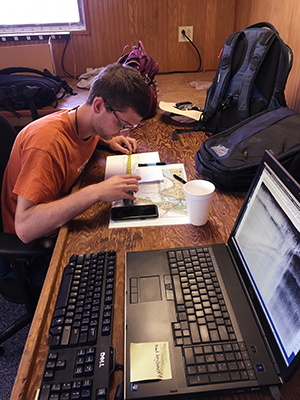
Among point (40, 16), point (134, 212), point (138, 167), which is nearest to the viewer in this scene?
point (134, 212)

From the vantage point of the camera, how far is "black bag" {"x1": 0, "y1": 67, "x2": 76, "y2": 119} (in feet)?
6.13

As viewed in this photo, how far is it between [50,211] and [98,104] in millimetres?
447

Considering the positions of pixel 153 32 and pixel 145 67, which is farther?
pixel 153 32

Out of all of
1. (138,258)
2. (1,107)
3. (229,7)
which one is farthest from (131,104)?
(229,7)

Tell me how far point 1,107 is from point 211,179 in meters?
1.49

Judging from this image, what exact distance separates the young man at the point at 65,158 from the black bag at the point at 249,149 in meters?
0.29

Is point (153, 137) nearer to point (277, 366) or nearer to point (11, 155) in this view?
point (11, 155)

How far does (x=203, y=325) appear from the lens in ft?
2.12

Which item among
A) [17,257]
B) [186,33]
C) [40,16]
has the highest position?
[40,16]

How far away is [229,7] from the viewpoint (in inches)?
96.3

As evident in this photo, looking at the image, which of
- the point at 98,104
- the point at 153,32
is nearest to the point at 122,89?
the point at 98,104

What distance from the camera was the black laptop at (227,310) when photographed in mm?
542

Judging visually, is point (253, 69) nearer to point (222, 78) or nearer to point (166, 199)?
point (222, 78)

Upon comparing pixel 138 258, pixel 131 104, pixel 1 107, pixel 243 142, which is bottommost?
pixel 1 107
